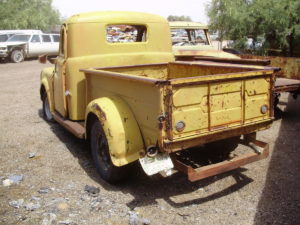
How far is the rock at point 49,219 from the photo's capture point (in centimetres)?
313

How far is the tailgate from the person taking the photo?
3.12 metres

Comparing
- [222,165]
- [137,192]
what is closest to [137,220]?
[137,192]

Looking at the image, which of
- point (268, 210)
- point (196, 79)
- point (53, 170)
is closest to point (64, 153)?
point (53, 170)

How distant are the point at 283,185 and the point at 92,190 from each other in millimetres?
2171

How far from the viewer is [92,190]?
3713mm

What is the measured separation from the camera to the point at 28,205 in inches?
135

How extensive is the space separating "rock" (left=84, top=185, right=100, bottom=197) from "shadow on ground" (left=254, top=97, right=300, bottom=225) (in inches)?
66.9

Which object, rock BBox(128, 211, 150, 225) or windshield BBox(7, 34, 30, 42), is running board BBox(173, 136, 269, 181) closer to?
rock BBox(128, 211, 150, 225)

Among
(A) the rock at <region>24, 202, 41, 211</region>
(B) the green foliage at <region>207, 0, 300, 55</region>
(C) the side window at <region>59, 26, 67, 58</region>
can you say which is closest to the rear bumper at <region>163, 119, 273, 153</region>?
(A) the rock at <region>24, 202, 41, 211</region>

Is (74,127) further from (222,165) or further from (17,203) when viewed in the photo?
(222,165)

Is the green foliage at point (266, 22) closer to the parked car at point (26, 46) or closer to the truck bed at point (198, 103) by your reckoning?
the truck bed at point (198, 103)

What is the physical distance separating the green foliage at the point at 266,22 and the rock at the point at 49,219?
1098 cm

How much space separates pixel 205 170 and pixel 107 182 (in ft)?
4.10

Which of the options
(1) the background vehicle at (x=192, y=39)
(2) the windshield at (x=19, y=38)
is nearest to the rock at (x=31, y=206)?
(1) the background vehicle at (x=192, y=39)
